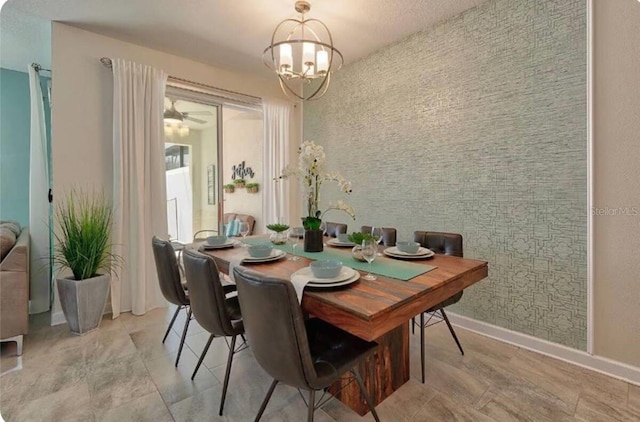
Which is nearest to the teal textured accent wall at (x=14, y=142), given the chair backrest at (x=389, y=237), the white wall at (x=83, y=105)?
the white wall at (x=83, y=105)

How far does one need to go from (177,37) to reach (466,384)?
12.7 feet

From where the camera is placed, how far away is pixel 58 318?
276cm

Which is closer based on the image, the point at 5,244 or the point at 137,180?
the point at 5,244

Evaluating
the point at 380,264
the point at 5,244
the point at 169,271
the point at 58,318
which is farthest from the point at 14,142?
the point at 380,264

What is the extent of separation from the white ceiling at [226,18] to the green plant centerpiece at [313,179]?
139 centimetres

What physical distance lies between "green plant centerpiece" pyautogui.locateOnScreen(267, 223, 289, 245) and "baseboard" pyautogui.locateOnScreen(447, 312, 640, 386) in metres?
1.74

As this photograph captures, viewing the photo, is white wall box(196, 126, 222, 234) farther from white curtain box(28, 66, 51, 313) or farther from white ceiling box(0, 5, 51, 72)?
white ceiling box(0, 5, 51, 72)

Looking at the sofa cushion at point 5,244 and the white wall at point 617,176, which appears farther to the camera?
the sofa cushion at point 5,244

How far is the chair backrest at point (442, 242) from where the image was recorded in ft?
7.07

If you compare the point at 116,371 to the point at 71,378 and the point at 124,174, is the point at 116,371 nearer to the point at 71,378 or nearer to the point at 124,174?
the point at 71,378

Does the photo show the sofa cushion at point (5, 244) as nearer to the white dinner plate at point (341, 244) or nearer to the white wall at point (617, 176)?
the white dinner plate at point (341, 244)

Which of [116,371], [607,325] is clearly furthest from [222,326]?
[607,325]

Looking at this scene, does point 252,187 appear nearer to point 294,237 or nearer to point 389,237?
point 294,237

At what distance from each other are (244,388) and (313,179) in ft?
4.57
